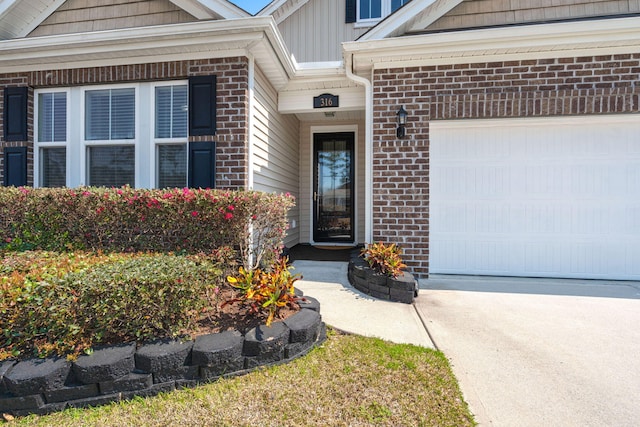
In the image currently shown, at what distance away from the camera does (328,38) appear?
290 inches

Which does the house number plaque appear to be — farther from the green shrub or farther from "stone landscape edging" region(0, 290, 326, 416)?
"stone landscape edging" region(0, 290, 326, 416)

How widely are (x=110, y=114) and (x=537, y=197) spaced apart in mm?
6104

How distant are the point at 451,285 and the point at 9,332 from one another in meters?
4.21

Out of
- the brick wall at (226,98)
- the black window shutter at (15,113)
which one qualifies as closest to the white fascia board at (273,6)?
the brick wall at (226,98)

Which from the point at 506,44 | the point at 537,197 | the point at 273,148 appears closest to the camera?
the point at 506,44

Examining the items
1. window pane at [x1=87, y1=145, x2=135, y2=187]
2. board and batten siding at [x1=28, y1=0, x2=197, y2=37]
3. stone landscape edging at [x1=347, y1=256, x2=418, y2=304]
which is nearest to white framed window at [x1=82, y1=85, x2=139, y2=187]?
window pane at [x1=87, y1=145, x2=135, y2=187]

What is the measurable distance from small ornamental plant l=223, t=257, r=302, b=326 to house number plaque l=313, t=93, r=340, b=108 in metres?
3.36

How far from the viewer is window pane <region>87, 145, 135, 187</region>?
4754 millimetres

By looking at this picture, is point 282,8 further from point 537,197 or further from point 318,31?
point 537,197

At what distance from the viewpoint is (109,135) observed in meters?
4.76

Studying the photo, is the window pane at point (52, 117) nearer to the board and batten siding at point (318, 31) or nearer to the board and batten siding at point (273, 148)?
the board and batten siding at point (273, 148)

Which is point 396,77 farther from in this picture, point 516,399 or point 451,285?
point 516,399

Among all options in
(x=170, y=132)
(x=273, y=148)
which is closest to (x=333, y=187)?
(x=273, y=148)

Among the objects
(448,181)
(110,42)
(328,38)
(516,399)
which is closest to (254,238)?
(516,399)
